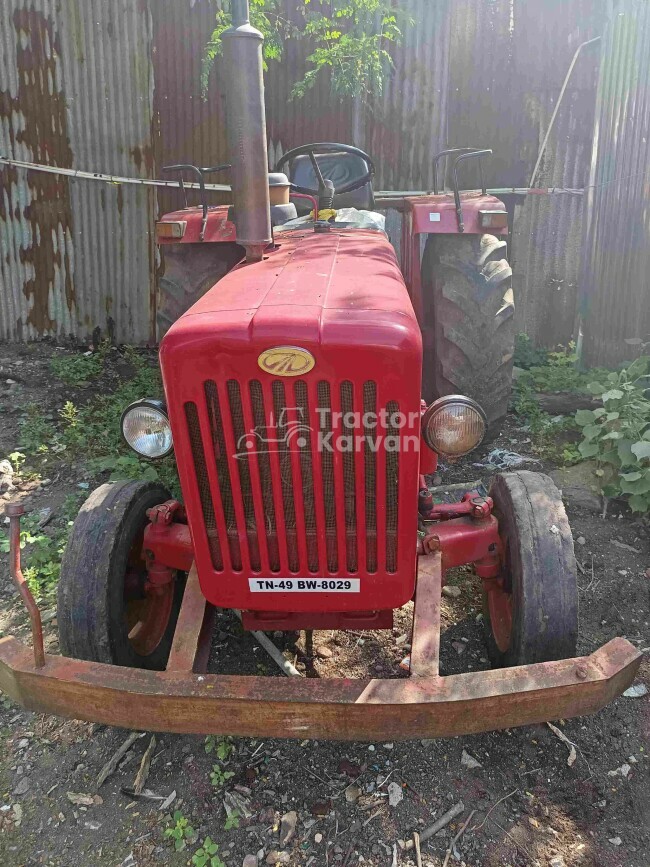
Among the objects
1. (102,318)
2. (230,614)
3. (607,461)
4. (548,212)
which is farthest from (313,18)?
(230,614)

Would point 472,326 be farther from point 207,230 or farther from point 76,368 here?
point 76,368

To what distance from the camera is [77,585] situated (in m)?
2.54

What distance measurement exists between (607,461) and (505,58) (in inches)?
169

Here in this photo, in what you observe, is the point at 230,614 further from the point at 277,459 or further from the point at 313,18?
the point at 313,18

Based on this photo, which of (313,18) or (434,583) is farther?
(313,18)

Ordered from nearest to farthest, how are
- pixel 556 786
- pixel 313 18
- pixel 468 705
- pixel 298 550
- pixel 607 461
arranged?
1. pixel 468 705
2. pixel 298 550
3. pixel 556 786
4. pixel 607 461
5. pixel 313 18

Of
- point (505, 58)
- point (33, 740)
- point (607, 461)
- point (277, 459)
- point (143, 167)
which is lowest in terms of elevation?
point (33, 740)

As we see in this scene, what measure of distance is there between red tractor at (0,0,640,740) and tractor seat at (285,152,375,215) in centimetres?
172

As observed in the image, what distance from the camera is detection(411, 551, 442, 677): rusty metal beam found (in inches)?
87.4

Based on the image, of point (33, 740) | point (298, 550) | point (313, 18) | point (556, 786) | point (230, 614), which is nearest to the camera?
point (298, 550)

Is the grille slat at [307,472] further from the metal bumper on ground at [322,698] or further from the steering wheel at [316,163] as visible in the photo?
the steering wheel at [316,163]

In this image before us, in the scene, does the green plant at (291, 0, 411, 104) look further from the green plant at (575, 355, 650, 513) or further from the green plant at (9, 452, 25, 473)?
the green plant at (9, 452, 25, 473)

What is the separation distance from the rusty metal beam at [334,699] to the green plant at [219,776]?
1.66 ft

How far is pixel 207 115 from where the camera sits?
672 centimetres
